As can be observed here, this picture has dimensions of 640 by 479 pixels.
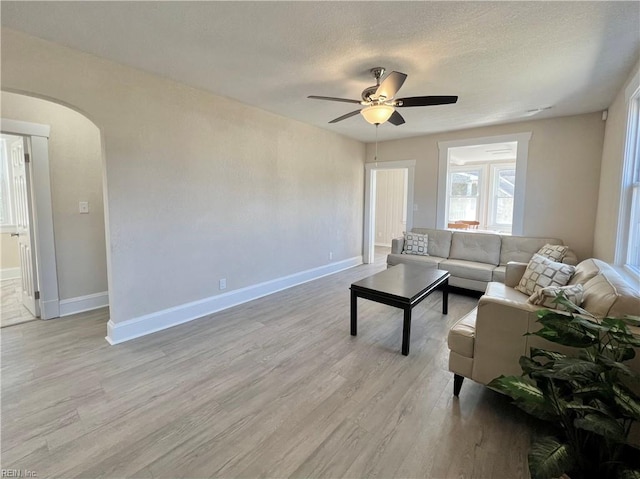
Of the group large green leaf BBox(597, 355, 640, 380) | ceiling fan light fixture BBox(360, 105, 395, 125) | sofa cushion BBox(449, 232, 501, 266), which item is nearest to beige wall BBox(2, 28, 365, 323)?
ceiling fan light fixture BBox(360, 105, 395, 125)

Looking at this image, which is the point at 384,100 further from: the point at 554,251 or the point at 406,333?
the point at 554,251

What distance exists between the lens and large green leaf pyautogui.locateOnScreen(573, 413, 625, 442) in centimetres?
108

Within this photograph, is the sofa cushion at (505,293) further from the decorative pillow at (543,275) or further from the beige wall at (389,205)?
the beige wall at (389,205)

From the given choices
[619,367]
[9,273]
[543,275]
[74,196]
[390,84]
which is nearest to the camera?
[619,367]

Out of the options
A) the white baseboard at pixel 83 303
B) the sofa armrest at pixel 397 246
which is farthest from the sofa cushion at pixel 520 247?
the white baseboard at pixel 83 303

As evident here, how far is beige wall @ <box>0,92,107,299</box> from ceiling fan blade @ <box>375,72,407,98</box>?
3.47 m

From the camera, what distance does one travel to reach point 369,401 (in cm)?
207

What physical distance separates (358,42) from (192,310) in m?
3.16

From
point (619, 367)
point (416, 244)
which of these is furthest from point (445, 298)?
point (619, 367)

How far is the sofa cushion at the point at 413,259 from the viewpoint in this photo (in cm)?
459

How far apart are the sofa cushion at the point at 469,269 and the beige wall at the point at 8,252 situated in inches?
269

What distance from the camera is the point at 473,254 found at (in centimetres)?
462

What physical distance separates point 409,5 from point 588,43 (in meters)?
1.52

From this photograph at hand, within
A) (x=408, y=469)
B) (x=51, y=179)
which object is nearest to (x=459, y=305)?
(x=408, y=469)
